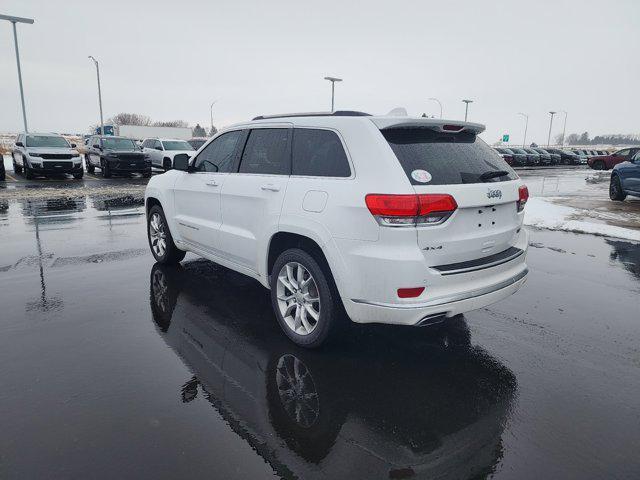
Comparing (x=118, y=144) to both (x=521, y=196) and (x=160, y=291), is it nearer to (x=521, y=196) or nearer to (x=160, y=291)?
(x=160, y=291)

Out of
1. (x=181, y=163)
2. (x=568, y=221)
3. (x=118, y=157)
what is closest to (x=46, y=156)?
(x=118, y=157)

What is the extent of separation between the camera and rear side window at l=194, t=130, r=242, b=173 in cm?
508

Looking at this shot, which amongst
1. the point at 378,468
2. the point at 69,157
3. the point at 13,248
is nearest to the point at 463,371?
the point at 378,468

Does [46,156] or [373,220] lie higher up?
[373,220]

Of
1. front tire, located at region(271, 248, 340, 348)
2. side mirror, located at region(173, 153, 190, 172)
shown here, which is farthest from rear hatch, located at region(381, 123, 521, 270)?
side mirror, located at region(173, 153, 190, 172)

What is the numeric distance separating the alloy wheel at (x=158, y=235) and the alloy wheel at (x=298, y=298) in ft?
9.52

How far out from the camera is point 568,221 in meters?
10.6

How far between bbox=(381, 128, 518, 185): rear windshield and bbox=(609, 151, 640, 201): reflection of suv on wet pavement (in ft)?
41.0

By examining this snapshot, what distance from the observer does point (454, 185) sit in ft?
11.4

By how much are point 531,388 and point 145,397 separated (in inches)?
110

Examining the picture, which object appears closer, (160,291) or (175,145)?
(160,291)

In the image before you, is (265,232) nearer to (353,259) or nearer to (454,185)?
(353,259)

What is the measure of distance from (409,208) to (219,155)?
2.81m

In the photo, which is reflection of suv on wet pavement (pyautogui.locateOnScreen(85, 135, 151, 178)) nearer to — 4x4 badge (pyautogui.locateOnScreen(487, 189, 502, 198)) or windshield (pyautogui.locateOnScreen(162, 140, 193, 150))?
windshield (pyautogui.locateOnScreen(162, 140, 193, 150))
